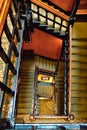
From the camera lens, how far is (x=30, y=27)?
361cm

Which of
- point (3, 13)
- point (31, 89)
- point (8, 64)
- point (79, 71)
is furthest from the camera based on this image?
point (31, 89)

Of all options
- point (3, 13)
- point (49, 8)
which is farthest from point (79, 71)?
point (3, 13)

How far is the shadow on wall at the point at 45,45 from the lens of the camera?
5.66 meters

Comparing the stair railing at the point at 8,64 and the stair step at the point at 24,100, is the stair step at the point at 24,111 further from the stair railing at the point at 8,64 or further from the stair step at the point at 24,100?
the stair railing at the point at 8,64

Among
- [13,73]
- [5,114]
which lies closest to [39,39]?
[13,73]

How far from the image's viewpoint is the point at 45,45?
5.96 meters

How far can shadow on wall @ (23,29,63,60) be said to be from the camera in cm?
Result: 566

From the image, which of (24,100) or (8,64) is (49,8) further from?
(24,100)

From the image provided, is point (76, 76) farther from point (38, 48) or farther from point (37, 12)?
point (38, 48)

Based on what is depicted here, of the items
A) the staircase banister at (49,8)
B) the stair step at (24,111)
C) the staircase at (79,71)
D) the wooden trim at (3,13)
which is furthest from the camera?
the stair step at (24,111)

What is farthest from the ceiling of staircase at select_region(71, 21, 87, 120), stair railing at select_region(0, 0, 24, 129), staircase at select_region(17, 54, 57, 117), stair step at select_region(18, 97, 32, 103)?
stair railing at select_region(0, 0, 24, 129)

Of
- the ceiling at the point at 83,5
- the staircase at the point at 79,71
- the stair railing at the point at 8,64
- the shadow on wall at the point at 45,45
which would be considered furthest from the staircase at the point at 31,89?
A: the stair railing at the point at 8,64

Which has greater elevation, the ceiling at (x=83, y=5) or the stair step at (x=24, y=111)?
the ceiling at (x=83, y=5)

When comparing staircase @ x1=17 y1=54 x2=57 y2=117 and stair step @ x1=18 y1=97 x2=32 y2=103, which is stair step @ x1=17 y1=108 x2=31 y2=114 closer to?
staircase @ x1=17 y1=54 x2=57 y2=117
